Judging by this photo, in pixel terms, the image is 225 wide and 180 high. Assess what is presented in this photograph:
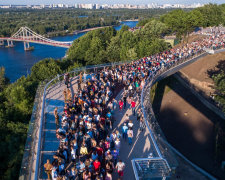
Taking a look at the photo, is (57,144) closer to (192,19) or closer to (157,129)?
(157,129)

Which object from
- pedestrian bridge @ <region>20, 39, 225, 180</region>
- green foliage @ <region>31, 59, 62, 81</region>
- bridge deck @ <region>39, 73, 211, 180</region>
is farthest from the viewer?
green foliage @ <region>31, 59, 62, 81</region>

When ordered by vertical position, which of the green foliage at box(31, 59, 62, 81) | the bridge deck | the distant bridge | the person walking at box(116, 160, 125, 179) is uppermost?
the person walking at box(116, 160, 125, 179)

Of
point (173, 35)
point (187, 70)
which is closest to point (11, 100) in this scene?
point (187, 70)

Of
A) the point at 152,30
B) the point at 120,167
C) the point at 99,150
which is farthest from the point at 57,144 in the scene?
the point at 152,30

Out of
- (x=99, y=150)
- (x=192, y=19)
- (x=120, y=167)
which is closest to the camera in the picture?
(x=120, y=167)

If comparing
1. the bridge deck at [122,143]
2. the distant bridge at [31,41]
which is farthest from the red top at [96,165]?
the distant bridge at [31,41]

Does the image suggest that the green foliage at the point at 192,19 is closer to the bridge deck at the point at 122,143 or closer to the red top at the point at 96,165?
the bridge deck at the point at 122,143

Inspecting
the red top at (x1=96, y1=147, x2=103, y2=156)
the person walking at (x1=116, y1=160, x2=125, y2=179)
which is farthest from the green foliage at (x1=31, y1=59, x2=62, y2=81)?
the person walking at (x1=116, y1=160, x2=125, y2=179)

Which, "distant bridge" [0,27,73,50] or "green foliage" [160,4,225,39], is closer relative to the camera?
"green foliage" [160,4,225,39]

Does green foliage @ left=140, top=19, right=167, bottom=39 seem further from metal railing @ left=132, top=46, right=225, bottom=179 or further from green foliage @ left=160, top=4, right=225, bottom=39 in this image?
metal railing @ left=132, top=46, right=225, bottom=179

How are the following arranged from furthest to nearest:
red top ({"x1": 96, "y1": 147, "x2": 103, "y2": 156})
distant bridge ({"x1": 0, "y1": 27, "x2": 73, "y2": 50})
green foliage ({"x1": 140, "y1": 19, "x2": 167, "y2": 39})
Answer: distant bridge ({"x1": 0, "y1": 27, "x2": 73, "y2": 50}) < green foliage ({"x1": 140, "y1": 19, "x2": 167, "y2": 39}) < red top ({"x1": 96, "y1": 147, "x2": 103, "y2": 156})

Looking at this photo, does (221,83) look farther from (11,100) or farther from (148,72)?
(11,100)

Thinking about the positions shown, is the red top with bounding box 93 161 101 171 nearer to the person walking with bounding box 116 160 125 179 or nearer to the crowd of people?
the crowd of people

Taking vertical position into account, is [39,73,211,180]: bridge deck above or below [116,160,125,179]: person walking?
below
